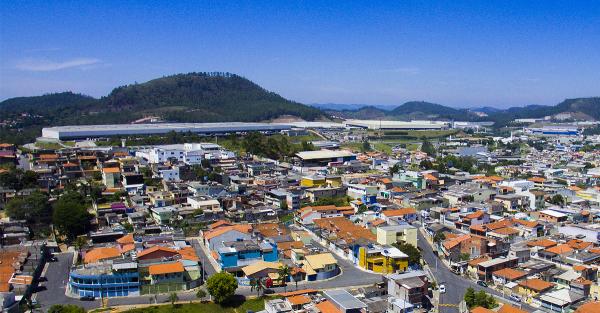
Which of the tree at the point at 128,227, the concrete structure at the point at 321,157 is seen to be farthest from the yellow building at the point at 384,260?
the concrete structure at the point at 321,157

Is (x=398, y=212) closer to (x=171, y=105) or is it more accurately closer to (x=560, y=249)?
(x=560, y=249)

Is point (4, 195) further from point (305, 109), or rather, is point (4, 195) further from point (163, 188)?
point (305, 109)

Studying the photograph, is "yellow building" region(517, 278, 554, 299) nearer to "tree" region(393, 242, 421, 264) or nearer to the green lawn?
"tree" region(393, 242, 421, 264)

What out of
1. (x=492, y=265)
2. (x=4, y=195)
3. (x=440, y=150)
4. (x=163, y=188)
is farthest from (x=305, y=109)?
(x=492, y=265)

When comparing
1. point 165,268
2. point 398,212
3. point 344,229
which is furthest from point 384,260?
point 165,268

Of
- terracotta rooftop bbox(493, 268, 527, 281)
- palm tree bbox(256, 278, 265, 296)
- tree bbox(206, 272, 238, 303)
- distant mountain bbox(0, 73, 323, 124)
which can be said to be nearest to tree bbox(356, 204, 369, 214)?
terracotta rooftop bbox(493, 268, 527, 281)

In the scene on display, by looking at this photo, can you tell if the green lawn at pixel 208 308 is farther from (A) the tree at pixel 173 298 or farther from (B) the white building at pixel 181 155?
(B) the white building at pixel 181 155
